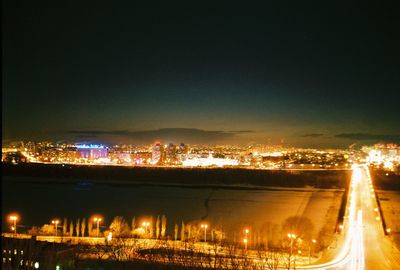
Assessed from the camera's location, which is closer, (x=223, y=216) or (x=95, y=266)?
(x=95, y=266)

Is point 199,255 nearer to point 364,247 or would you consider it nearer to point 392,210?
point 364,247

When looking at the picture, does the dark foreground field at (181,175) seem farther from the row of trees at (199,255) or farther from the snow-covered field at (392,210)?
the row of trees at (199,255)

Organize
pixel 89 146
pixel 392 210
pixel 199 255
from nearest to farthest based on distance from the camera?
pixel 199 255 < pixel 392 210 < pixel 89 146

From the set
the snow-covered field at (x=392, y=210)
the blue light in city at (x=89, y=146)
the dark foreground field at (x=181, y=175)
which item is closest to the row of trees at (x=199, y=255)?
the snow-covered field at (x=392, y=210)

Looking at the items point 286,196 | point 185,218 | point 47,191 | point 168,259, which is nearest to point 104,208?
point 185,218

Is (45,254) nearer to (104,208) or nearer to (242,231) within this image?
(242,231)

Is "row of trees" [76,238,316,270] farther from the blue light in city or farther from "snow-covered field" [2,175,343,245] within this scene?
the blue light in city

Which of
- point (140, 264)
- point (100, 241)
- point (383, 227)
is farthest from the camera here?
point (383, 227)

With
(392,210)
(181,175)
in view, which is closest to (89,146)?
(181,175)
